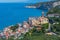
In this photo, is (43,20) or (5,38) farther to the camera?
(43,20)

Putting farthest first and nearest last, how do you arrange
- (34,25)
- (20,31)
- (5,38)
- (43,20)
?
(43,20)
(34,25)
(20,31)
(5,38)

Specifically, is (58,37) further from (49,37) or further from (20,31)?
(20,31)

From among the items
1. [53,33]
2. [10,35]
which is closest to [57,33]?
[53,33]

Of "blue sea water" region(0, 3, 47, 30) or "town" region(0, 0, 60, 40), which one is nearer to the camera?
"town" region(0, 0, 60, 40)

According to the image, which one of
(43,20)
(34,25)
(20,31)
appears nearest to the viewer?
(20,31)

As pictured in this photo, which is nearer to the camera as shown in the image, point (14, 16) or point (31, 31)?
point (31, 31)

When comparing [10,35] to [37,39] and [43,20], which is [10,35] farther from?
[43,20]

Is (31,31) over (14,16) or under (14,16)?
over

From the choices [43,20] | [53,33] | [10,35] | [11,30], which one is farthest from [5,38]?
[43,20]

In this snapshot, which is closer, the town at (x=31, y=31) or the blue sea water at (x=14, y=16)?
the town at (x=31, y=31)
